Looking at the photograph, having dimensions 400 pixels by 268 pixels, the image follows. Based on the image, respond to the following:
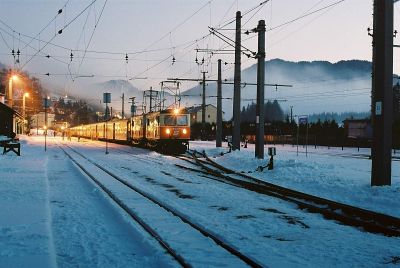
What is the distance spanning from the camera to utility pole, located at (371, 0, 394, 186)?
43.3ft

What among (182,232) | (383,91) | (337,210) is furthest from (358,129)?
(182,232)

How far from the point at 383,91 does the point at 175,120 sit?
21758 mm

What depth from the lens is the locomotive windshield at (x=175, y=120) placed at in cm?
3350

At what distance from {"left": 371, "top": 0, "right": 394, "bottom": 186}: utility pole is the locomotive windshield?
21322mm

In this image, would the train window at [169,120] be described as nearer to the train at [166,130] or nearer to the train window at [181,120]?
the train at [166,130]

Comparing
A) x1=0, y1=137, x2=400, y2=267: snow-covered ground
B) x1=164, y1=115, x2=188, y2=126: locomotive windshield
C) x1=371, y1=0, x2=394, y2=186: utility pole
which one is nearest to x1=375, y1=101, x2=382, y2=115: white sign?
x1=371, y1=0, x2=394, y2=186: utility pole

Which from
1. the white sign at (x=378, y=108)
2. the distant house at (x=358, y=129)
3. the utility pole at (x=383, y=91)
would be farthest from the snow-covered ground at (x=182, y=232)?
the distant house at (x=358, y=129)

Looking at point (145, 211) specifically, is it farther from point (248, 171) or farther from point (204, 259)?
point (248, 171)

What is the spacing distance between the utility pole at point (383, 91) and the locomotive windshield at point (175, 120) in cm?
2132

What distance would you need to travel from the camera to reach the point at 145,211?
9.86 metres

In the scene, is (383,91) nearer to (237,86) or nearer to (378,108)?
(378,108)

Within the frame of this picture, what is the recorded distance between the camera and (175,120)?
3391 cm

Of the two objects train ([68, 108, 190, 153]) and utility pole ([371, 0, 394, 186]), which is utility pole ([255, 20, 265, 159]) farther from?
train ([68, 108, 190, 153])

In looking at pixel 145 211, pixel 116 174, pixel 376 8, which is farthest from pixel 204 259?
pixel 116 174
